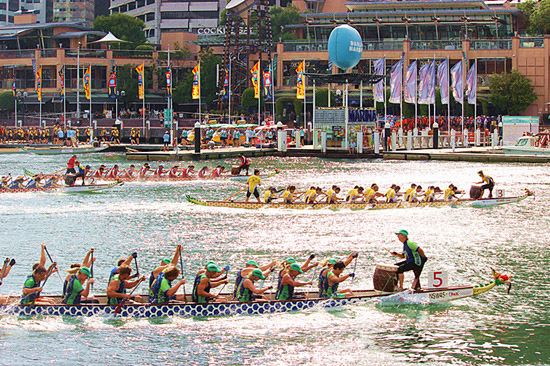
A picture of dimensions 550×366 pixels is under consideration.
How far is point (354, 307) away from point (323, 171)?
4161 cm

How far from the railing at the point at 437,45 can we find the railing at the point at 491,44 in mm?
2002

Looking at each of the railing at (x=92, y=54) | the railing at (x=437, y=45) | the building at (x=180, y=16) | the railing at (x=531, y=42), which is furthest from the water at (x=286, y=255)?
the building at (x=180, y=16)

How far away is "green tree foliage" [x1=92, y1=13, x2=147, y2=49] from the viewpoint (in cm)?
13588

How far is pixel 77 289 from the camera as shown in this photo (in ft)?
71.6

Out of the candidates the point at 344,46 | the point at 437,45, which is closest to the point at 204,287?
the point at 344,46

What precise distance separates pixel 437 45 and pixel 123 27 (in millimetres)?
61151

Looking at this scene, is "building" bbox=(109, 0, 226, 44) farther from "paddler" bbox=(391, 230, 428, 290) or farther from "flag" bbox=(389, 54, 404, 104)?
"paddler" bbox=(391, 230, 428, 290)

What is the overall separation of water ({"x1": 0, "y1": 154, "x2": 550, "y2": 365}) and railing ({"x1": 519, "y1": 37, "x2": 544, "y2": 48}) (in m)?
47.7

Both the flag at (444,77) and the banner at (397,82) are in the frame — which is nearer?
the flag at (444,77)

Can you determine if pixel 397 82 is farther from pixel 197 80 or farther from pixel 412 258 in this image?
pixel 412 258

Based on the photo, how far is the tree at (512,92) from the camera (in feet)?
309

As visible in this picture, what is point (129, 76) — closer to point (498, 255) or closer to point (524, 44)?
point (524, 44)

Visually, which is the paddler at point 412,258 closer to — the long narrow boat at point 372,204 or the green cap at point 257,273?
the green cap at point 257,273

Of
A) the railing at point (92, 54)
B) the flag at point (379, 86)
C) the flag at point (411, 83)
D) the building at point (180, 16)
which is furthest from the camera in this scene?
the building at point (180, 16)
